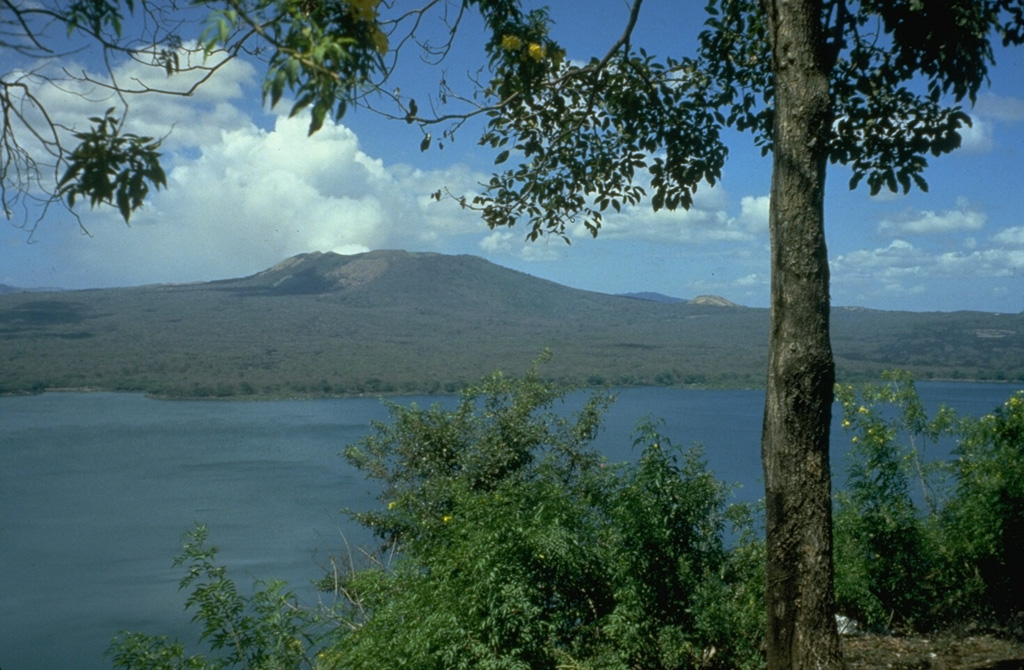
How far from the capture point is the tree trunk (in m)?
3.36

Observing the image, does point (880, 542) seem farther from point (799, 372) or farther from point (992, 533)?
point (799, 372)

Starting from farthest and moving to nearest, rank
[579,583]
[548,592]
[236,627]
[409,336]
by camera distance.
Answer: [409,336] → [236,627] → [579,583] → [548,592]

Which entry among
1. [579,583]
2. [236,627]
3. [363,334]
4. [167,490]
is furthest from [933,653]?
[363,334]

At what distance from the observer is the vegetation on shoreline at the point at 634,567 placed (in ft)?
13.6

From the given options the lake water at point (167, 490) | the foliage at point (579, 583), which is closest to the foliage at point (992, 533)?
the lake water at point (167, 490)

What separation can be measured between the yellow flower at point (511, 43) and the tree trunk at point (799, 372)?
1.84m

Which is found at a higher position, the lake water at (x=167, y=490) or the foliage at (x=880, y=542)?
the foliage at (x=880, y=542)

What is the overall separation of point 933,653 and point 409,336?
28.6m

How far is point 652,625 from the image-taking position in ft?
14.7

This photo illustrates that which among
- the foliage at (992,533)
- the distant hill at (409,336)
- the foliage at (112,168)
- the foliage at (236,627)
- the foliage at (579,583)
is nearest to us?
the foliage at (112,168)

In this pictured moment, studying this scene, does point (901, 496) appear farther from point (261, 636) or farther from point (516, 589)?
point (261, 636)

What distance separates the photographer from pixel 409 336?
32.8 m

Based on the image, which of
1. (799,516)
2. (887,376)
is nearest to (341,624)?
(799,516)

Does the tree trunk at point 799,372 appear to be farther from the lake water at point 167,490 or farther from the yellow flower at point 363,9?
the lake water at point 167,490
